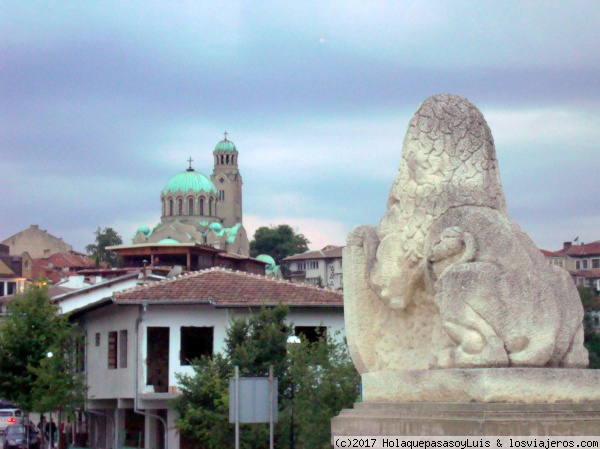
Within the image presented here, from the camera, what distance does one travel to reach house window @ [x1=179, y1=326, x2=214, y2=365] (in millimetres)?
32656

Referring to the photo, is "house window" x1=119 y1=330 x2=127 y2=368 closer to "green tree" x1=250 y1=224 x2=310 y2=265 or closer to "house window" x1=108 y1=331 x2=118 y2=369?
"house window" x1=108 y1=331 x2=118 y2=369

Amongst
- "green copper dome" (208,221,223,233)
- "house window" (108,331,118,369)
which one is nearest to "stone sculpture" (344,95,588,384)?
"house window" (108,331,118,369)

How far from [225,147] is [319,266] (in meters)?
39.6

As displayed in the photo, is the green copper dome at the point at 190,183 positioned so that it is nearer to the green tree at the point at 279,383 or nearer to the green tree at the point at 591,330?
the green tree at the point at 591,330

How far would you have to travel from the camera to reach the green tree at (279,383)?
18172 millimetres

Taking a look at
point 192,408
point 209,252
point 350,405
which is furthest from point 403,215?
point 209,252

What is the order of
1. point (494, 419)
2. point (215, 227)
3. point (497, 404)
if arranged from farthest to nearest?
point (215, 227), point (497, 404), point (494, 419)

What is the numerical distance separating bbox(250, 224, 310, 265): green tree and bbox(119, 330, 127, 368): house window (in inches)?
3549

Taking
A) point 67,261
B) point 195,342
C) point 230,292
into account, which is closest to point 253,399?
point 230,292

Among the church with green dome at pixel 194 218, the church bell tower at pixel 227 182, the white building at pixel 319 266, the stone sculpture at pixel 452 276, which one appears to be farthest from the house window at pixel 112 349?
the church bell tower at pixel 227 182

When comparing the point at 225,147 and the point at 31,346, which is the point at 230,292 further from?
the point at 225,147

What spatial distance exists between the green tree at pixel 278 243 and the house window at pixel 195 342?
91.3m

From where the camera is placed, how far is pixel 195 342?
33.1 meters

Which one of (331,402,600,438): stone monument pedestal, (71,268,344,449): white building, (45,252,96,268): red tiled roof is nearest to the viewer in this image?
(331,402,600,438): stone monument pedestal
